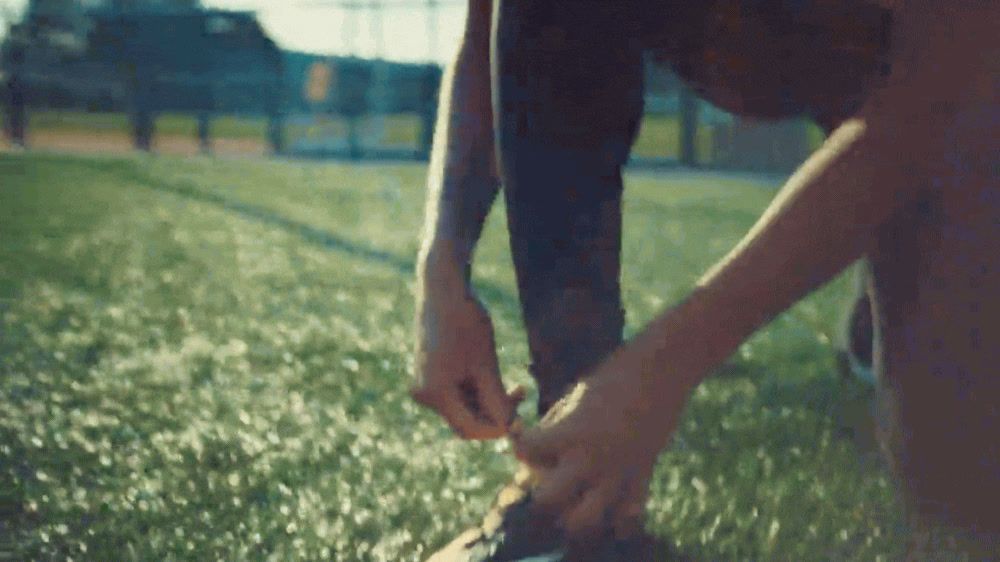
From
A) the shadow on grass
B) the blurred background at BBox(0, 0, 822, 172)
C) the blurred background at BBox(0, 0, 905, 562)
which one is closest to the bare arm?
the blurred background at BBox(0, 0, 905, 562)

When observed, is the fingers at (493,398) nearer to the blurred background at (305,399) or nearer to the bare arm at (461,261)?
the bare arm at (461,261)

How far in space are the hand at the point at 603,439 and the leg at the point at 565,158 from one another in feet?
0.54

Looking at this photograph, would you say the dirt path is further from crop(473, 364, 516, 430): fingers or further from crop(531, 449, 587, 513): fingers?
crop(531, 449, 587, 513): fingers

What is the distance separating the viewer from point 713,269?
497 millimetres

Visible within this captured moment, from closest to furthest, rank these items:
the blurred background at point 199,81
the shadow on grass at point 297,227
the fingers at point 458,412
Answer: the fingers at point 458,412
the shadow on grass at point 297,227
the blurred background at point 199,81

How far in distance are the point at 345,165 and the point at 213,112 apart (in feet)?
7.40

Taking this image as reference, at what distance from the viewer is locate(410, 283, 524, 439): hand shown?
0.61 meters

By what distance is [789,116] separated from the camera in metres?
0.73

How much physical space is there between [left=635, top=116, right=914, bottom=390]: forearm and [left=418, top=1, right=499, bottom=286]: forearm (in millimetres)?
230

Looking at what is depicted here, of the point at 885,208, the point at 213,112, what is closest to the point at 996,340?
the point at 885,208

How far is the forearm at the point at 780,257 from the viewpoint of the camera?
0.48 meters

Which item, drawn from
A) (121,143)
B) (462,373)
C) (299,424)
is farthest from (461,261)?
(121,143)

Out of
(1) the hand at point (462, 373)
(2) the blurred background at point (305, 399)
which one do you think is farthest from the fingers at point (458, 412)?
(2) the blurred background at point (305, 399)

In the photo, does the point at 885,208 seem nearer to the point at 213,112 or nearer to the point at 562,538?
the point at 562,538
